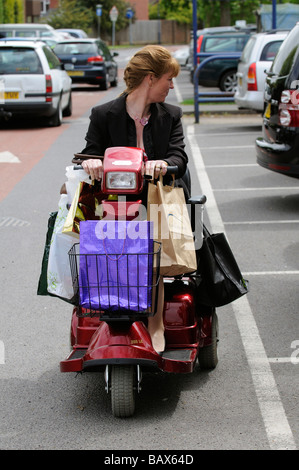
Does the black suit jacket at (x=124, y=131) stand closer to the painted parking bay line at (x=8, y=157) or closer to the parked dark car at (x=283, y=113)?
the parked dark car at (x=283, y=113)

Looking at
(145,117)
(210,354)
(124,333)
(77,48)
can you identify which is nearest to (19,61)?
(77,48)

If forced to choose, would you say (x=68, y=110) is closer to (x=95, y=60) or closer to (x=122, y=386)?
(x=95, y=60)

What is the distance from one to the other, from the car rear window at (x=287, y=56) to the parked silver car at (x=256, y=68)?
7487 mm

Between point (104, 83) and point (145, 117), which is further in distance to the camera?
point (104, 83)

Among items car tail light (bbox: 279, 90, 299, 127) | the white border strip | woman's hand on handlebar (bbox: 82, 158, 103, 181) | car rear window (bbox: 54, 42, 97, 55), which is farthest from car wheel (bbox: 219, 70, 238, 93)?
woman's hand on handlebar (bbox: 82, 158, 103, 181)

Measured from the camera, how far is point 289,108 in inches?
364

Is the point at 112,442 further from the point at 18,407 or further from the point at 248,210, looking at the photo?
the point at 248,210

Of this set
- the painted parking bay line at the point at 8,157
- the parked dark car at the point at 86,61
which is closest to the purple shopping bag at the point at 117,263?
the painted parking bay line at the point at 8,157

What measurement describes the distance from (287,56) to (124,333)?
5.96 meters

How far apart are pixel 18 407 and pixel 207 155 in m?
10.4

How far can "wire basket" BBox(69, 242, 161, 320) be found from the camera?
4.21 meters

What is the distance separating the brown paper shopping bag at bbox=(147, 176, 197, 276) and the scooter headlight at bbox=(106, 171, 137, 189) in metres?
0.15

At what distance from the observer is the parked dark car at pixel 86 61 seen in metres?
28.5

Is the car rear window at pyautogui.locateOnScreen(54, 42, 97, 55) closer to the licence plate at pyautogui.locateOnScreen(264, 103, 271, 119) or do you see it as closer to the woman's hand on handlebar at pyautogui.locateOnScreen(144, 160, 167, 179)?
the licence plate at pyautogui.locateOnScreen(264, 103, 271, 119)
